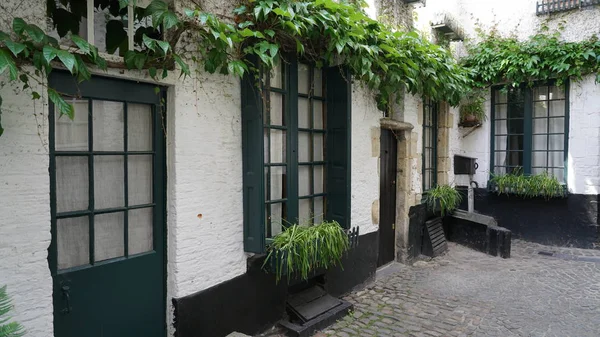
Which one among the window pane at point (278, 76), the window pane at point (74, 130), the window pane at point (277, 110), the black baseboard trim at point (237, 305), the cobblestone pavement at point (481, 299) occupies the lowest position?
the cobblestone pavement at point (481, 299)

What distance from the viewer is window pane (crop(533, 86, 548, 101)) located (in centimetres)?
754

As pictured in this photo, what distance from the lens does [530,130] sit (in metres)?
7.67

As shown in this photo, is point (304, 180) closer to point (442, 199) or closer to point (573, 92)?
point (442, 199)

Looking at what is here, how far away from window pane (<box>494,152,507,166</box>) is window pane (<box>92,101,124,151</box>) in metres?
7.45

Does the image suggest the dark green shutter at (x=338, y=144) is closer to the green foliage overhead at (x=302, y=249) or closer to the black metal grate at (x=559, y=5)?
the green foliage overhead at (x=302, y=249)

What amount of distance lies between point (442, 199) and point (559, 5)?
13.8ft

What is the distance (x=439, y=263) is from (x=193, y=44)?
509 cm

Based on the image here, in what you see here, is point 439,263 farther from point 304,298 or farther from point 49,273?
point 49,273

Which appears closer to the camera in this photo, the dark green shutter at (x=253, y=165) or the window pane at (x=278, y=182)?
the dark green shutter at (x=253, y=165)

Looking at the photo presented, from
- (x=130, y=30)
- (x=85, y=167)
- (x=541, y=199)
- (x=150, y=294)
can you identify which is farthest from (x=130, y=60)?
(x=541, y=199)

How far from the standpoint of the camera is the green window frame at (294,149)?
356 cm

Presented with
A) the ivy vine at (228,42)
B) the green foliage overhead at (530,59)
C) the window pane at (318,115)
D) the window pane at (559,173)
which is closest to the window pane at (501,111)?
the green foliage overhead at (530,59)

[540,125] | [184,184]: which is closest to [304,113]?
[184,184]

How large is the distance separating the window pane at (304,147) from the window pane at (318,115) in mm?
187
